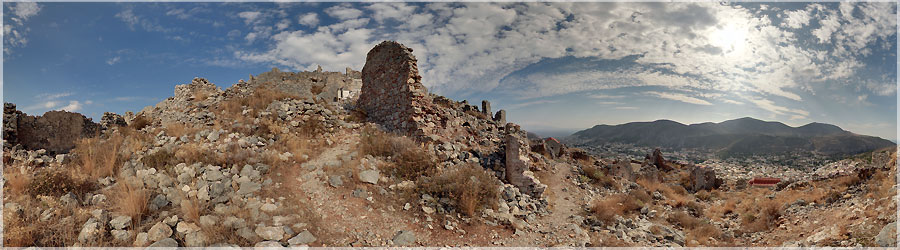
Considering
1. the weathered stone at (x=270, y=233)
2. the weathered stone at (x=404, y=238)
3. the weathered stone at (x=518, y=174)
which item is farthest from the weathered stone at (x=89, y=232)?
the weathered stone at (x=518, y=174)

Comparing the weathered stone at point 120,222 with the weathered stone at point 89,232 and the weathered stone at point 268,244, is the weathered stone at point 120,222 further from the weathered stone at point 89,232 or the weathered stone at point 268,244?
the weathered stone at point 268,244

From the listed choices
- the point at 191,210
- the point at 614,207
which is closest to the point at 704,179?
the point at 614,207

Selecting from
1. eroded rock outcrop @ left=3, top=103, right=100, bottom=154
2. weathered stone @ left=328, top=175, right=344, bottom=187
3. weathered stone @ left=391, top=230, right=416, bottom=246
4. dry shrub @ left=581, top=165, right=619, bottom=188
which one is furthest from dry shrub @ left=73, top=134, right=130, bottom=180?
dry shrub @ left=581, top=165, right=619, bottom=188

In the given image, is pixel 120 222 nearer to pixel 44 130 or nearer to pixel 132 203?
pixel 132 203

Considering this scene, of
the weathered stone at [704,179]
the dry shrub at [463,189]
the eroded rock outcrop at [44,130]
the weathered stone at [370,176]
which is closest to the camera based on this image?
the dry shrub at [463,189]

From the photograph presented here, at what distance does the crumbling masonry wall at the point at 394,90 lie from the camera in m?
9.45

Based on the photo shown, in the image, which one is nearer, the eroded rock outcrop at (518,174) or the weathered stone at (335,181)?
the weathered stone at (335,181)

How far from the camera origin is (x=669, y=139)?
10031 cm

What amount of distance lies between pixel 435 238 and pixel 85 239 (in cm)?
481

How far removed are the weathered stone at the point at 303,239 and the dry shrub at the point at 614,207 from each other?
658cm

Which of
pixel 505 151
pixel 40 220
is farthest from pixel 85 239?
pixel 505 151

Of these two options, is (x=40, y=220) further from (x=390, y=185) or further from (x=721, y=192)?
(x=721, y=192)

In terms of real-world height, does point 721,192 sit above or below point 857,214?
below

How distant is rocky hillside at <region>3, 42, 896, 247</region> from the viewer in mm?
4871
